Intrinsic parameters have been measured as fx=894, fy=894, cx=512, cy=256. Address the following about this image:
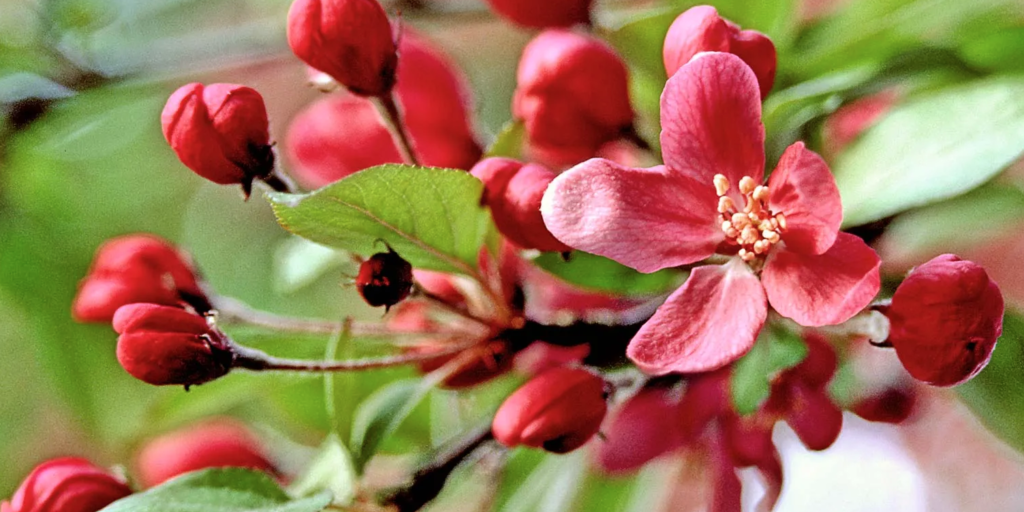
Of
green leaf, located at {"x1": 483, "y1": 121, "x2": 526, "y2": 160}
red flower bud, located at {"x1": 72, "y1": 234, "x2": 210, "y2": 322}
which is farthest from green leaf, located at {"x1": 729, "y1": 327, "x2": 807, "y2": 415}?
red flower bud, located at {"x1": 72, "y1": 234, "x2": 210, "y2": 322}

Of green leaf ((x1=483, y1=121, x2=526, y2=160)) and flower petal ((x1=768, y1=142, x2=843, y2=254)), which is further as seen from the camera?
green leaf ((x1=483, y1=121, x2=526, y2=160))

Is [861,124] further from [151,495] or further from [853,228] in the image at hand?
[151,495]

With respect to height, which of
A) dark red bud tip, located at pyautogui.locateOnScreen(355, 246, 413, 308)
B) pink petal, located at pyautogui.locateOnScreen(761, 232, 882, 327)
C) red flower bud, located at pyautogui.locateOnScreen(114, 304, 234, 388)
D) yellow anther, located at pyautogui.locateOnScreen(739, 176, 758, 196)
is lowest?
red flower bud, located at pyautogui.locateOnScreen(114, 304, 234, 388)

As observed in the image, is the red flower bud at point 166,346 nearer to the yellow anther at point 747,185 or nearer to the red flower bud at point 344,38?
the red flower bud at point 344,38

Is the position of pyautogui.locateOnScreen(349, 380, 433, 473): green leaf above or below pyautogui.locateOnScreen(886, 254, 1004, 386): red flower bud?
below

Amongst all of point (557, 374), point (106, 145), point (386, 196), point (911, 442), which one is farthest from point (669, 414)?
point (106, 145)

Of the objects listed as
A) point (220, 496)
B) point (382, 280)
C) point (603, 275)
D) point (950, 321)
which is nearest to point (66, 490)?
point (220, 496)

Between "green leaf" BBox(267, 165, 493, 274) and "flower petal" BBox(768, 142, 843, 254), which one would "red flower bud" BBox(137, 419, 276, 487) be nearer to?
"green leaf" BBox(267, 165, 493, 274)
